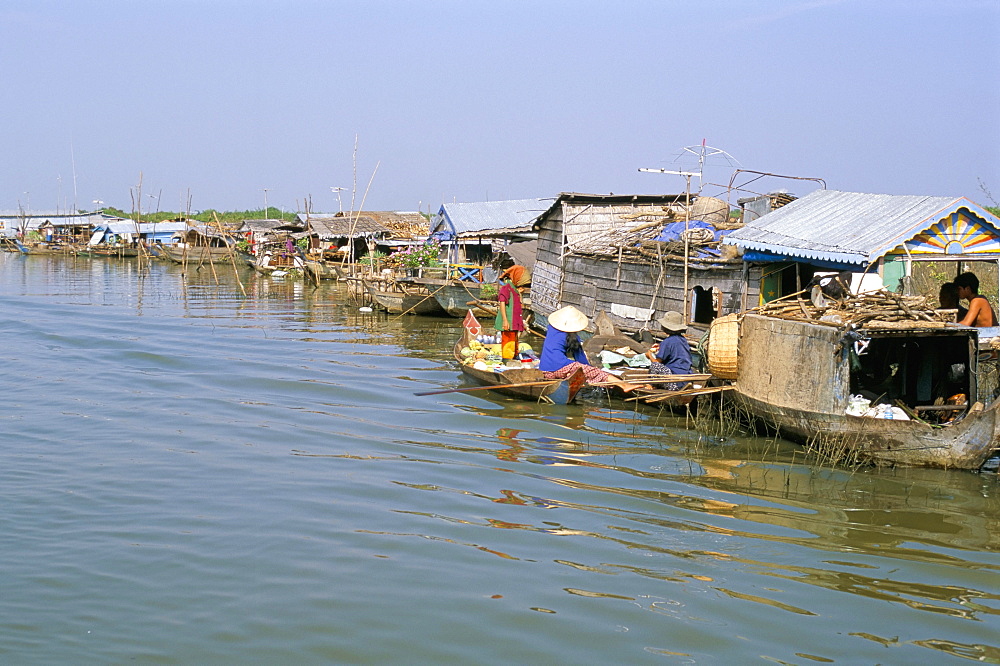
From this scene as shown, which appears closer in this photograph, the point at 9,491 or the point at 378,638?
the point at 378,638

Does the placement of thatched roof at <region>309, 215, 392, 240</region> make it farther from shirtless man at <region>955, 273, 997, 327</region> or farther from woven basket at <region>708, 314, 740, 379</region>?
shirtless man at <region>955, 273, 997, 327</region>

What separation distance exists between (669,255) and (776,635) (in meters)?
9.67

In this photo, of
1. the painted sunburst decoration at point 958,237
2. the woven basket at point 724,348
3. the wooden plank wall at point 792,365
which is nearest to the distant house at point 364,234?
the woven basket at point 724,348

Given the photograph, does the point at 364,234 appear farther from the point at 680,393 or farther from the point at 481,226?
the point at 680,393

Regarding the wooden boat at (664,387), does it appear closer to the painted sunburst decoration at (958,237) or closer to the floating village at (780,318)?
the floating village at (780,318)

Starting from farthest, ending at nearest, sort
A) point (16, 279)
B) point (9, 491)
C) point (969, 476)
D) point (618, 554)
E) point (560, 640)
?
point (16, 279), point (969, 476), point (9, 491), point (618, 554), point (560, 640)

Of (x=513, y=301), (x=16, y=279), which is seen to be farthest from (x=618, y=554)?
(x=16, y=279)

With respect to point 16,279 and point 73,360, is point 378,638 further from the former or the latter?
point 16,279

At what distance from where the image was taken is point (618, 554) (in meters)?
6.08

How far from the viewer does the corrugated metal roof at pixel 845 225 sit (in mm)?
9773

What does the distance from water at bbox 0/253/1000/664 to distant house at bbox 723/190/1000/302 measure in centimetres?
254

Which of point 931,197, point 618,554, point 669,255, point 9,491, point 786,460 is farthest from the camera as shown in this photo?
point 669,255

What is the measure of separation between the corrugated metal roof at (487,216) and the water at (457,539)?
1533cm

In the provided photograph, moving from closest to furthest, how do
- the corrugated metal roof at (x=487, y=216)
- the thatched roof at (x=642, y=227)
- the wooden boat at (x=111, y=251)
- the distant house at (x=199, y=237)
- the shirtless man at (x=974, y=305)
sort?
the shirtless man at (x=974, y=305), the thatched roof at (x=642, y=227), the corrugated metal roof at (x=487, y=216), the distant house at (x=199, y=237), the wooden boat at (x=111, y=251)
